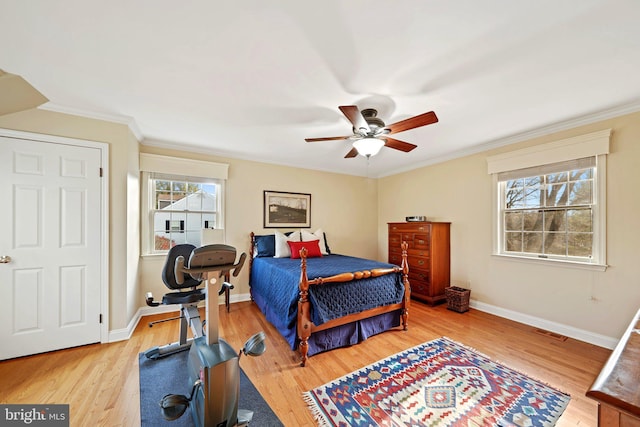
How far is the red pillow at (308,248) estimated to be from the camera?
3672mm

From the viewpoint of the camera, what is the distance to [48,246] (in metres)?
2.29

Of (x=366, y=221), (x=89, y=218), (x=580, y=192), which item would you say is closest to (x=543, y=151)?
(x=580, y=192)

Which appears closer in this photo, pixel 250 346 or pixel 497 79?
pixel 250 346

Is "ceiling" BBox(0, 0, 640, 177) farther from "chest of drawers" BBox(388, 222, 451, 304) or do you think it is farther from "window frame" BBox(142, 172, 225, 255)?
"chest of drawers" BBox(388, 222, 451, 304)

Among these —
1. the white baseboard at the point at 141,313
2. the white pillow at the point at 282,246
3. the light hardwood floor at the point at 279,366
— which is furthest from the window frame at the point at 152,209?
the white pillow at the point at 282,246

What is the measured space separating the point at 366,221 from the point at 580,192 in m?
3.23

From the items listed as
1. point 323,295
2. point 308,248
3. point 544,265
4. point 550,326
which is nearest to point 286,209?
point 308,248

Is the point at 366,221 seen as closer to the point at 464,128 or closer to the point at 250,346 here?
the point at 464,128

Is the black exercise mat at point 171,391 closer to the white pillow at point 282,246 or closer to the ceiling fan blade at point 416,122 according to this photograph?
the white pillow at point 282,246

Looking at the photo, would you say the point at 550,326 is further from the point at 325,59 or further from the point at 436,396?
the point at 325,59

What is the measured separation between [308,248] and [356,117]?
2.31 m

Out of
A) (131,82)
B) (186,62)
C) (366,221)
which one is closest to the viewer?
(186,62)

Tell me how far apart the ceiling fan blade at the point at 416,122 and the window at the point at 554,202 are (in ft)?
6.44

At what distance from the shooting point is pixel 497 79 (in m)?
1.86
